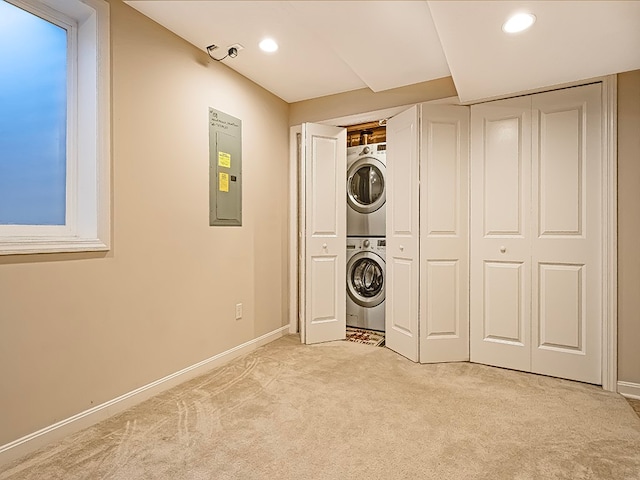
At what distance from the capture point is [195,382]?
248 centimetres

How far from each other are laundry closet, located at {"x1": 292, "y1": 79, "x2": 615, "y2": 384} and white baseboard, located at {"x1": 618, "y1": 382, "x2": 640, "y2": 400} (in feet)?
0.30

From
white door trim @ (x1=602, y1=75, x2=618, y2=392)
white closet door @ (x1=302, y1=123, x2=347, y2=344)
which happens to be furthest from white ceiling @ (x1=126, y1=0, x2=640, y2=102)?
white closet door @ (x1=302, y1=123, x2=347, y2=344)

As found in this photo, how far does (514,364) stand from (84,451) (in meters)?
2.71

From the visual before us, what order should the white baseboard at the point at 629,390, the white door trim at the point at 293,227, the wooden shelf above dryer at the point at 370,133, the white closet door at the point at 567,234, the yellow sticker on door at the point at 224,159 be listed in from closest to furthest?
the white baseboard at the point at 629,390, the white closet door at the point at 567,234, the yellow sticker on door at the point at 224,159, the white door trim at the point at 293,227, the wooden shelf above dryer at the point at 370,133

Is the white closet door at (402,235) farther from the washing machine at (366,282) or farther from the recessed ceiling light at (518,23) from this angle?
the recessed ceiling light at (518,23)

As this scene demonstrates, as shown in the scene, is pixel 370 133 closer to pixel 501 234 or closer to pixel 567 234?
pixel 501 234

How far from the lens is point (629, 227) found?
2322 mm

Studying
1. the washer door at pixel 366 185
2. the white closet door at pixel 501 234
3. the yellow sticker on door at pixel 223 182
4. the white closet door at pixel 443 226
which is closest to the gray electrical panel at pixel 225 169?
the yellow sticker on door at pixel 223 182

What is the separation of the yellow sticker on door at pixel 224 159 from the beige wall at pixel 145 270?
147 millimetres

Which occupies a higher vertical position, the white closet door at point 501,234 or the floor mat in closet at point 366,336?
the white closet door at point 501,234

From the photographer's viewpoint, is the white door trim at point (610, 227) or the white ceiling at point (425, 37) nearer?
the white ceiling at point (425, 37)

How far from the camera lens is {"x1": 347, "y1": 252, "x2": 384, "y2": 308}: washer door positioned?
3.78 metres

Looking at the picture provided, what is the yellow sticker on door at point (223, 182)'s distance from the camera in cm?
283

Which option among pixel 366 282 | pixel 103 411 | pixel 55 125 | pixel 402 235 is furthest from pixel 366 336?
pixel 55 125
